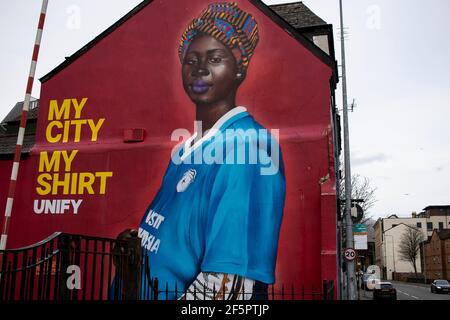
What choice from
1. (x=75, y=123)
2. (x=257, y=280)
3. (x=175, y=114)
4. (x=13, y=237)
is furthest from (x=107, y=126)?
(x=257, y=280)

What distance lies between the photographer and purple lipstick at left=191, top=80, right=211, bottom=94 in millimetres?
15609

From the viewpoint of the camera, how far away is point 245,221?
46.0 ft

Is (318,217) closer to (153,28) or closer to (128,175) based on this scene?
(128,175)

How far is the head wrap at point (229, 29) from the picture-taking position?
15516 millimetres

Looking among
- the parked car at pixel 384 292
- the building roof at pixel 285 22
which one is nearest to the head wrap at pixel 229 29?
the building roof at pixel 285 22

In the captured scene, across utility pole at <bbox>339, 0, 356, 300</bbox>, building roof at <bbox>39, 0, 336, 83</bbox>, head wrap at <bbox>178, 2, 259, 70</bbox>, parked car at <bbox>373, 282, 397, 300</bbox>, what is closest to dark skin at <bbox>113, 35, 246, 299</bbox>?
head wrap at <bbox>178, 2, 259, 70</bbox>

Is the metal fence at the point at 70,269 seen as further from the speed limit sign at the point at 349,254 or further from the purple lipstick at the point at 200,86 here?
the purple lipstick at the point at 200,86

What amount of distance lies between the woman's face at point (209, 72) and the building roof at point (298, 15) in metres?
3.49

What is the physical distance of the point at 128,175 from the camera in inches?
624

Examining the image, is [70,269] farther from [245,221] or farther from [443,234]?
[443,234]

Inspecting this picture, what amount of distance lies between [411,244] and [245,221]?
75581 millimetres

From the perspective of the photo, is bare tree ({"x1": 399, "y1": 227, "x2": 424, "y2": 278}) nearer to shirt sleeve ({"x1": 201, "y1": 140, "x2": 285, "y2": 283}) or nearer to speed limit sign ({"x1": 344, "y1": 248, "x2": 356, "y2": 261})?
speed limit sign ({"x1": 344, "y1": 248, "x2": 356, "y2": 261})

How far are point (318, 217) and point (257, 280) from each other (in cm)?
257
